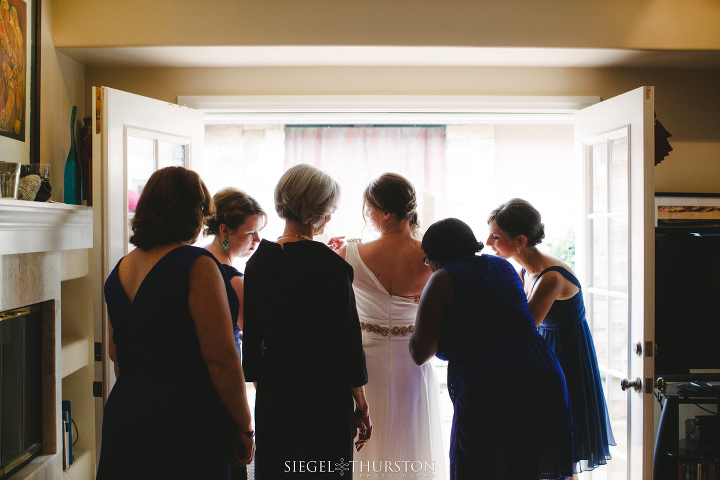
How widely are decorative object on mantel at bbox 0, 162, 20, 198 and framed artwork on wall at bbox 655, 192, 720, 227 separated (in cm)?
298

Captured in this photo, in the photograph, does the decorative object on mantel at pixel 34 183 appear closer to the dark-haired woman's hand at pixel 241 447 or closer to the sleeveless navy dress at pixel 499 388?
the dark-haired woman's hand at pixel 241 447

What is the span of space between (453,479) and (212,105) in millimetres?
2139

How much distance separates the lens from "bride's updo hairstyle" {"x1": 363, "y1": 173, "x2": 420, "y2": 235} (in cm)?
201

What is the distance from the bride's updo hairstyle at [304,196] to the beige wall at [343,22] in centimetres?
105

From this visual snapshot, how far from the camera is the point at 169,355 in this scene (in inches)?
52.2

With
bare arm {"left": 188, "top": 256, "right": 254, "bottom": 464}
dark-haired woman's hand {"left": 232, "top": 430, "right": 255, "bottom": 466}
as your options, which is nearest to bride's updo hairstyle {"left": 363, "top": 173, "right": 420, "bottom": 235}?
bare arm {"left": 188, "top": 256, "right": 254, "bottom": 464}

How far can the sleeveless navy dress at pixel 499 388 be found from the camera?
5.11 feet

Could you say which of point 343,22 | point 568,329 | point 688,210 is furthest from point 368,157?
point 568,329

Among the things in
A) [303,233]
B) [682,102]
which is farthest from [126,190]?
[682,102]

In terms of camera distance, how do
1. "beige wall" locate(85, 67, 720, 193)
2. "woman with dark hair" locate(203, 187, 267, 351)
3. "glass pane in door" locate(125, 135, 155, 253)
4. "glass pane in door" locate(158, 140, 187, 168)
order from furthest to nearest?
"beige wall" locate(85, 67, 720, 193), "glass pane in door" locate(158, 140, 187, 168), "glass pane in door" locate(125, 135, 155, 253), "woman with dark hair" locate(203, 187, 267, 351)

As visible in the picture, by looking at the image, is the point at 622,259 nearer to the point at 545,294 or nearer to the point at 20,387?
the point at 545,294

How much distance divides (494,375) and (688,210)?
1888 millimetres

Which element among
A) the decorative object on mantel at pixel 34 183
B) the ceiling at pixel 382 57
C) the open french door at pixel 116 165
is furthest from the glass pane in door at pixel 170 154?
the decorative object on mantel at pixel 34 183

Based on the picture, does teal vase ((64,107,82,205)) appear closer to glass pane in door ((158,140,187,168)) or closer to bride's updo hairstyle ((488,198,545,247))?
glass pane in door ((158,140,187,168))
